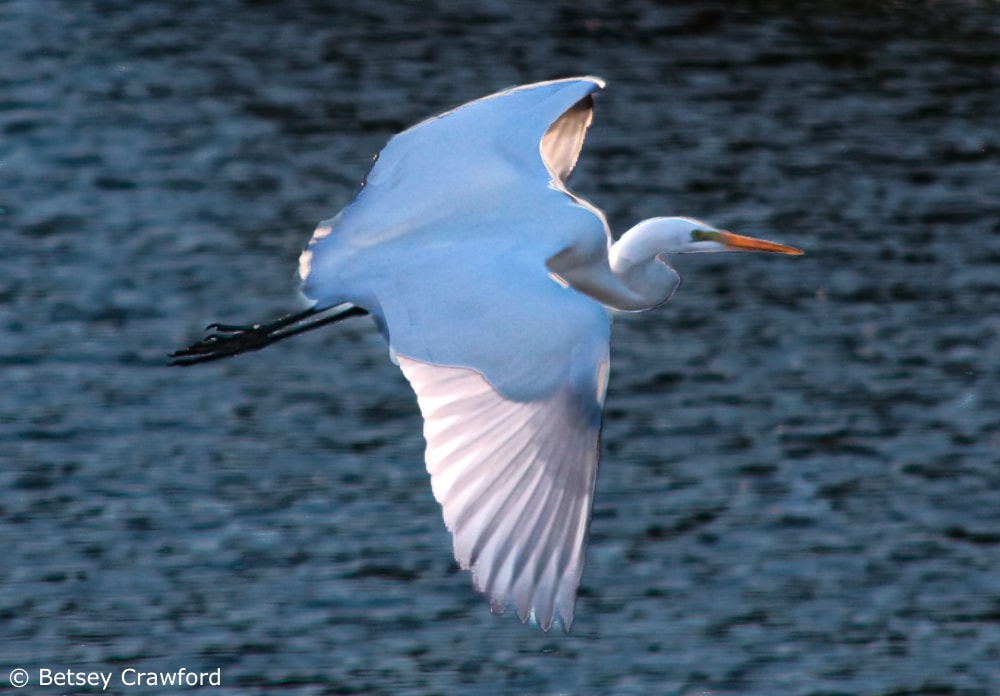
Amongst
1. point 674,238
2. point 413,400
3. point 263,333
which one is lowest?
point 413,400

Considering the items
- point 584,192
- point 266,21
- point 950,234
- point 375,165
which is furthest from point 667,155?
point 375,165

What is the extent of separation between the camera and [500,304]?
5.05 m

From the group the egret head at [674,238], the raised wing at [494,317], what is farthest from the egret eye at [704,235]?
the raised wing at [494,317]

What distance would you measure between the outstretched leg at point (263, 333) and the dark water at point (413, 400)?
180 centimetres

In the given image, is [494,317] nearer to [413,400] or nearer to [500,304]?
[500,304]

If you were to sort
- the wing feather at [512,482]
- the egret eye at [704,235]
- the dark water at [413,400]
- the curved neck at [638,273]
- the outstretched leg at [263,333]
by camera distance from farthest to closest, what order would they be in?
the dark water at [413,400], the egret eye at [704,235], the curved neck at [638,273], the outstretched leg at [263,333], the wing feather at [512,482]

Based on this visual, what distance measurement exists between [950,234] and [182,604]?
5791 millimetres

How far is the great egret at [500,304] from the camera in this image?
4734 millimetres

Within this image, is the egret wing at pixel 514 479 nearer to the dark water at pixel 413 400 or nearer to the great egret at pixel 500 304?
the great egret at pixel 500 304

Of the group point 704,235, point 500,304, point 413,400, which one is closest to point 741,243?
point 704,235

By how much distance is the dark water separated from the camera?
8008 mm

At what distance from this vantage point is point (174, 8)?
15648mm

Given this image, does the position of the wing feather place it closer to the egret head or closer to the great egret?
the great egret

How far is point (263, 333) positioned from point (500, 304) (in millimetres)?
1359
